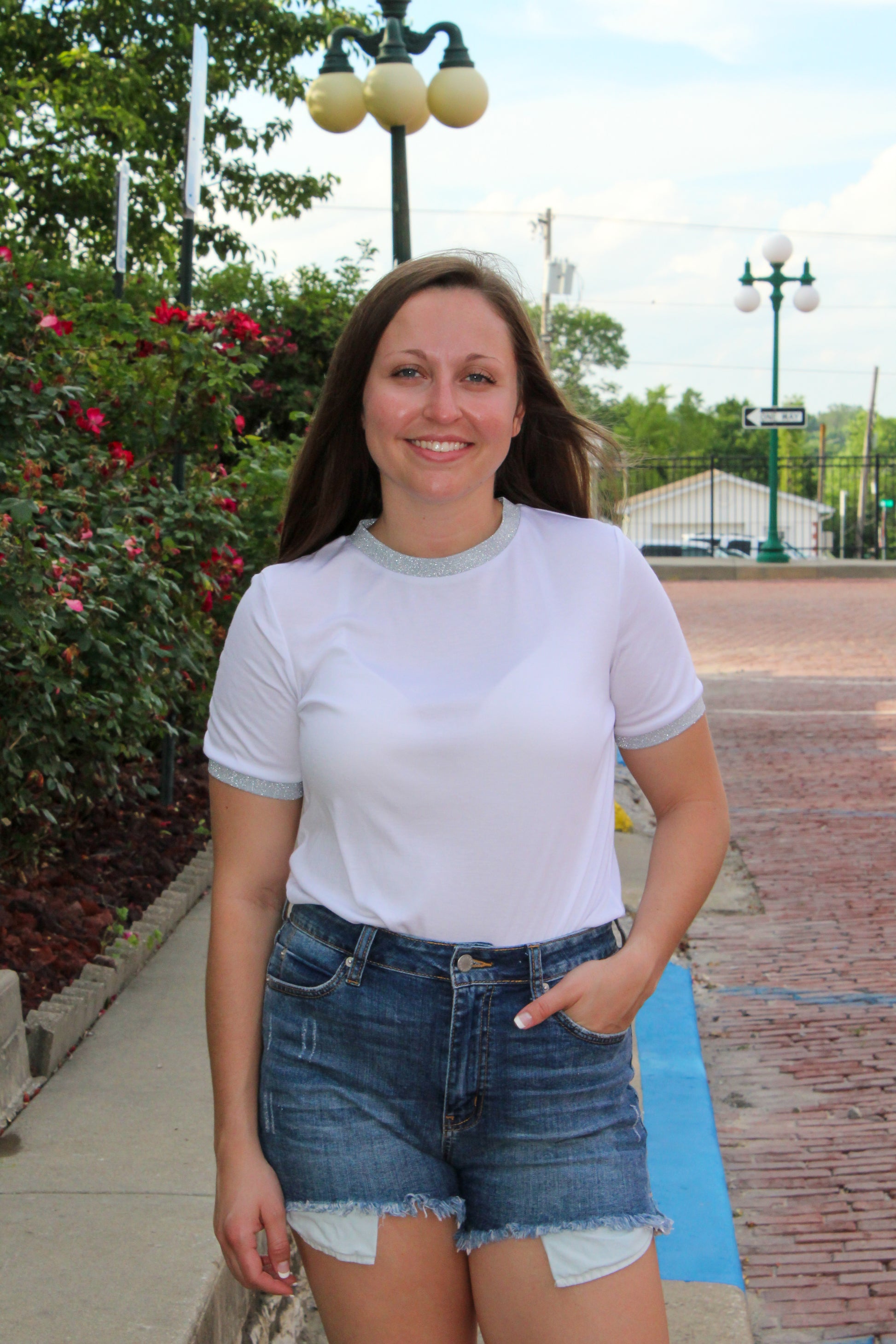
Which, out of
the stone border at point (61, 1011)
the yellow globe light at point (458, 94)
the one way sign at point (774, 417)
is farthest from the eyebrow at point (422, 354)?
the one way sign at point (774, 417)

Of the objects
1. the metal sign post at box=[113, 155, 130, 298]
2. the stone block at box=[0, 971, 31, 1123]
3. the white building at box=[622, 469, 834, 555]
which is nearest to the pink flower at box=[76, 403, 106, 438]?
the stone block at box=[0, 971, 31, 1123]

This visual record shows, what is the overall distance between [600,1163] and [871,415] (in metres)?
77.0

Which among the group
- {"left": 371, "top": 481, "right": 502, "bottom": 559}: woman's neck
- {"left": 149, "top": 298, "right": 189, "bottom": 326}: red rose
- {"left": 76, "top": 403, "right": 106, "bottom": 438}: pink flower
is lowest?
{"left": 371, "top": 481, "right": 502, "bottom": 559}: woman's neck

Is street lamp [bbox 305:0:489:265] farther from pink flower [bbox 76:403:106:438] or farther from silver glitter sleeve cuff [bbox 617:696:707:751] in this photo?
silver glitter sleeve cuff [bbox 617:696:707:751]

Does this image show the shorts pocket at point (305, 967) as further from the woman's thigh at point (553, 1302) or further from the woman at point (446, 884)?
the woman's thigh at point (553, 1302)

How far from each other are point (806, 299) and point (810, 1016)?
905 inches

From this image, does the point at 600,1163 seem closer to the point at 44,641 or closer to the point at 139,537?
the point at 44,641

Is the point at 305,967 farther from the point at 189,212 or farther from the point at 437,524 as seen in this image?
the point at 189,212

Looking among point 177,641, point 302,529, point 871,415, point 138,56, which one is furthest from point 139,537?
point 871,415

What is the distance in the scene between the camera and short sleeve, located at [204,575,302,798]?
1.86 meters

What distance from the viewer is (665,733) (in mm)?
Answer: 1878

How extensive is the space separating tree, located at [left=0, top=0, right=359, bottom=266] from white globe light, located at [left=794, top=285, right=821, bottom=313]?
12968 mm

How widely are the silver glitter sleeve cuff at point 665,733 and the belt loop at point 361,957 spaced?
423 mm

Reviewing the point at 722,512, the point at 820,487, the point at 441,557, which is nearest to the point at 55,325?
the point at 441,557
